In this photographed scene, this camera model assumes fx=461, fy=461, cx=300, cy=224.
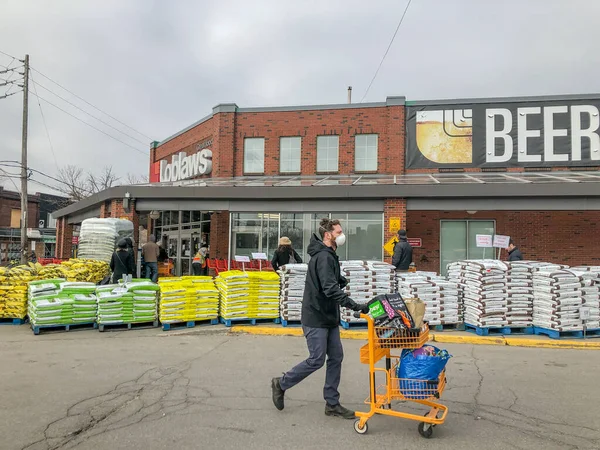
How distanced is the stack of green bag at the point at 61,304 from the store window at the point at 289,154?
11.8 metres

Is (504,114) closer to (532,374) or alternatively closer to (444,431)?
(532,374)

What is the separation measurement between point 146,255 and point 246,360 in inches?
277

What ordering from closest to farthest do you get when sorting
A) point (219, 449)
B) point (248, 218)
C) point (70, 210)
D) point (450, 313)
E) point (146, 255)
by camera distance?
point (219, 449), point (450, 313), point (146, 255), point (248, 218), point (70, 210)

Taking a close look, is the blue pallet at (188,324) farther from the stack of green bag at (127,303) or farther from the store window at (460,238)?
the store window at (460,238)

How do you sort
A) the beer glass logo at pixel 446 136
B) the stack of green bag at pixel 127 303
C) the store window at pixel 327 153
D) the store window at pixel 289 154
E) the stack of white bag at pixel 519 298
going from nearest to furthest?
1. the stack of white bag at pixel 519 298
2. the stack of green bag at pixel 127 303
3. the beer glass logo at pixel 446 136
4. the store window at pixel 327 153
5. the store window at pixel 289 154

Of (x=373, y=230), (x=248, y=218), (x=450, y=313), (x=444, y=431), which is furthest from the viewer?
(x=248, y=218)

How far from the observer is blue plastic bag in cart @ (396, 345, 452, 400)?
4.04m

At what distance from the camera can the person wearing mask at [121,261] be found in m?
10.6

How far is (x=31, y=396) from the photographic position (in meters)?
5.18

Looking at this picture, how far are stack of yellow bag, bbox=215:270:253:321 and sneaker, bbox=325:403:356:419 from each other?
5006mm

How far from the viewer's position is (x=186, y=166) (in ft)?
75.1

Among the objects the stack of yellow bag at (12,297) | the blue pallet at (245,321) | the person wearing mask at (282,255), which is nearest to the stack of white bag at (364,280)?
the blue pallet at (245,321)

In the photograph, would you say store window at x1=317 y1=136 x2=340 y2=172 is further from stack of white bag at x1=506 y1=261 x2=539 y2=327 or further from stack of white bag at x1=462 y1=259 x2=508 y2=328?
Answer: stack of white bag at x1=506 y1=261 x2=539 y2=327

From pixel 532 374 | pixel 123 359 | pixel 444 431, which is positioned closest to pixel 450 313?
pixel 532 374
